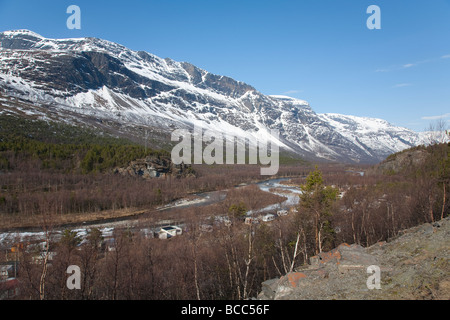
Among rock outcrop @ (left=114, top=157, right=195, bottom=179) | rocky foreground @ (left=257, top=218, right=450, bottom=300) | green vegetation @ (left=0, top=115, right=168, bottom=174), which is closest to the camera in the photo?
rocky foreground @ (left=257, top=218, right=450, bottom=300)

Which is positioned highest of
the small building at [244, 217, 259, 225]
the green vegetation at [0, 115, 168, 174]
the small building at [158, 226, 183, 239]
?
the green vegetation at [0, 115, 168, 174]

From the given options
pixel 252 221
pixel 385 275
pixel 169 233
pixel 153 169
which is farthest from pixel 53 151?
pixel 385 275

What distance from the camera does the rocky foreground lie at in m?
7.36

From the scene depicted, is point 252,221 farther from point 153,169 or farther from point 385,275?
point 153,169

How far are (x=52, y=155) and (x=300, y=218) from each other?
7650 cm

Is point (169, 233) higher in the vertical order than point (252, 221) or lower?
lower

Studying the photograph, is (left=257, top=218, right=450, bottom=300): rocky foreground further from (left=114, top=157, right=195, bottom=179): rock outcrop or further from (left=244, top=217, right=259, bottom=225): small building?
(left=114, top=157, right=195, bottom=179): rock outcrop

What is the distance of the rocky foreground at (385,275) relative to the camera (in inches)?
290

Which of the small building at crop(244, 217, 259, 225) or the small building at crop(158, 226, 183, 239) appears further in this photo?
the small building at crop(158, 226, 183, 239)

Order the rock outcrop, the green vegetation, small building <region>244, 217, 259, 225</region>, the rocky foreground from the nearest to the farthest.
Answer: the rocky foreground
small building <region>244, 217, 259, 225</region>
the green vegetation
the rock outcrop

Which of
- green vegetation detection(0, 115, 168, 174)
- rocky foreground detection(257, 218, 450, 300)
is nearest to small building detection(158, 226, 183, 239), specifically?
rocky foreground detection(257, 218, 450, 300)

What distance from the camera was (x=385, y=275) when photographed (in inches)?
341
